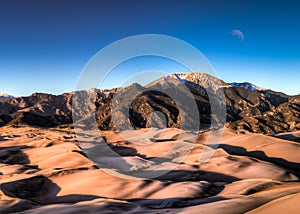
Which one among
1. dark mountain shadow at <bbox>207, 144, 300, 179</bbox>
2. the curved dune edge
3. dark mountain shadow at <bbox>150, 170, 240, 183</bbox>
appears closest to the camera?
the curved dune edge

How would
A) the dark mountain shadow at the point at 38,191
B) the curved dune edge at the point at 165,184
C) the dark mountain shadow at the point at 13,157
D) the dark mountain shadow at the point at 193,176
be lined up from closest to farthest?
the curved dune edge at the point at 165,184
the dark mountain shadow at the point at 38,191
the dark mountain shadow at the point at 193,176
the dark mountain shadow at the point at 13,157

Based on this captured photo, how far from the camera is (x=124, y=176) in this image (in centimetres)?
1964

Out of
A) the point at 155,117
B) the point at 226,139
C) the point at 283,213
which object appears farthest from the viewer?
the point at 155,117

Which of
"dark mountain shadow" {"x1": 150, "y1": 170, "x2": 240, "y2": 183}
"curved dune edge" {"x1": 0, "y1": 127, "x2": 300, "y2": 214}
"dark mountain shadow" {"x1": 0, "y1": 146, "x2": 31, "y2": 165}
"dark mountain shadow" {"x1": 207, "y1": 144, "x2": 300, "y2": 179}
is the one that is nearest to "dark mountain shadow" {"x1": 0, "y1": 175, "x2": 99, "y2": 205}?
"curved dune edge" {"x1": 0, "y1": 127, "x2": 300, "y2": 214}

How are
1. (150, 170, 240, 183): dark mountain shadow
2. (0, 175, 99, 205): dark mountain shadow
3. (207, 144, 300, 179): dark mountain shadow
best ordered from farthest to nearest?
1. (207, 144, 300, 179): dark mountain shadow
2. (150, 170, 240, 183): dark mountain shadow
3. (0, 175, 99, 205): dark mountain shadow

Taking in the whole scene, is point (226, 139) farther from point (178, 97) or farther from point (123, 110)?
point (178, 97)

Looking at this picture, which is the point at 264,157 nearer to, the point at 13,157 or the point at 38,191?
the point at 38,191

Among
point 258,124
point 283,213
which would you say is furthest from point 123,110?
point 283,213

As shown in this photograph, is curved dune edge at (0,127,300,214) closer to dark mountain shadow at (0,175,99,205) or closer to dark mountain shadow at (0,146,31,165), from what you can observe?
dark mountain shadow at (0,175,99,205)

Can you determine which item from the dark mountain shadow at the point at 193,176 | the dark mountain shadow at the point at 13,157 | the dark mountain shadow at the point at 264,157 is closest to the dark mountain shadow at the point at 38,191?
the dark mountain shadow at the point at 193,176

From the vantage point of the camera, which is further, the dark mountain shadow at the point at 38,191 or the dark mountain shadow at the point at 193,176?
the dark mountain shadow at the point at 193,176

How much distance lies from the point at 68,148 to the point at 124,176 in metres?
16.3

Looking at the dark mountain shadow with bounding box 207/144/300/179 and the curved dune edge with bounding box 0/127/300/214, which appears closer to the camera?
the curved dune edge with bounding box 0/127/300/214

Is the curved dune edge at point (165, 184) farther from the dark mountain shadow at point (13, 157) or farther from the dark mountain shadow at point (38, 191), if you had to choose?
the dark mountain shadow at point (13, 157)
